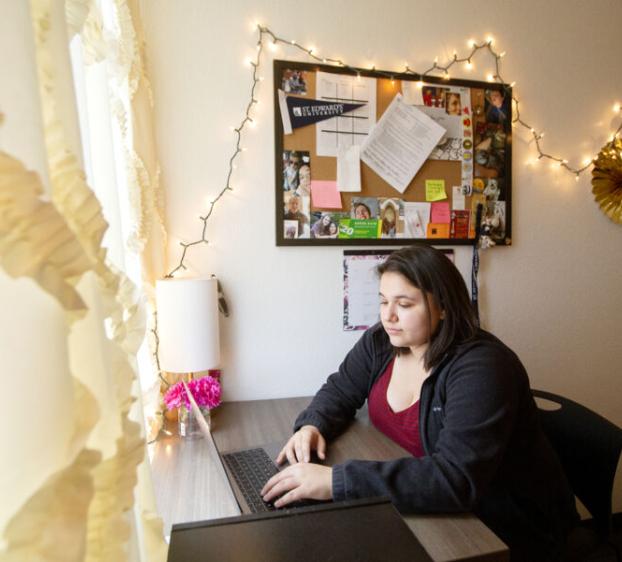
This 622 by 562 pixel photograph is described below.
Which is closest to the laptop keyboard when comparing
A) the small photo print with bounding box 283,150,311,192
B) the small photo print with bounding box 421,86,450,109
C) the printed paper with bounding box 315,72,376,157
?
the small photo print with bounding box 283,150,311,192

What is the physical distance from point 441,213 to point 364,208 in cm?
33

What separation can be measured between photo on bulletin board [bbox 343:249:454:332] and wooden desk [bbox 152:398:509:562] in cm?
37

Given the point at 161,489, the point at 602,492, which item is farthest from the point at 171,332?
the point at 602,492

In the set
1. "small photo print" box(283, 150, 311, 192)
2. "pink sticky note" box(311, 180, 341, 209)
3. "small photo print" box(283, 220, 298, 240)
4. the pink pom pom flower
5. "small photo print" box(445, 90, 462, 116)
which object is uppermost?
"small photo print" box(445, 90, 462, 116)

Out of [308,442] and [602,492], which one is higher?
[308,442]

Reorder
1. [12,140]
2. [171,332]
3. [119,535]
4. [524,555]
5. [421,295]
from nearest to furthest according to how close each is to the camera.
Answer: [12,140] < [119,535] < [524,555] < [421,295] < [171,332]

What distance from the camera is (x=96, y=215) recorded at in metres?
0.37

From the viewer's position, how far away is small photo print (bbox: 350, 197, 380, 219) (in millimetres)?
1556

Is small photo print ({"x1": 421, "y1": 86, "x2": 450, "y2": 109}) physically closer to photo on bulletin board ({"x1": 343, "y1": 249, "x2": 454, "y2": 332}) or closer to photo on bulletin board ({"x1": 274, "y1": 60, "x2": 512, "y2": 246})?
photo on bulletin board ({"x1": 274, "y1": 60, "x2": 512, "y2": 246})

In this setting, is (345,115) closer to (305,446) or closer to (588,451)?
(305,446)

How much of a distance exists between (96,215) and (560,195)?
1930mm

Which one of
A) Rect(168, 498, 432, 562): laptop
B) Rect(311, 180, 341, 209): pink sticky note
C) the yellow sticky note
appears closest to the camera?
Rect(168, 498, 432, 562): laptop

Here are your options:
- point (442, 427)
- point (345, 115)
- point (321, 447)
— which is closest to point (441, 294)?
point (442, 427)

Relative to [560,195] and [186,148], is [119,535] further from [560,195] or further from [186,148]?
[560,195]
